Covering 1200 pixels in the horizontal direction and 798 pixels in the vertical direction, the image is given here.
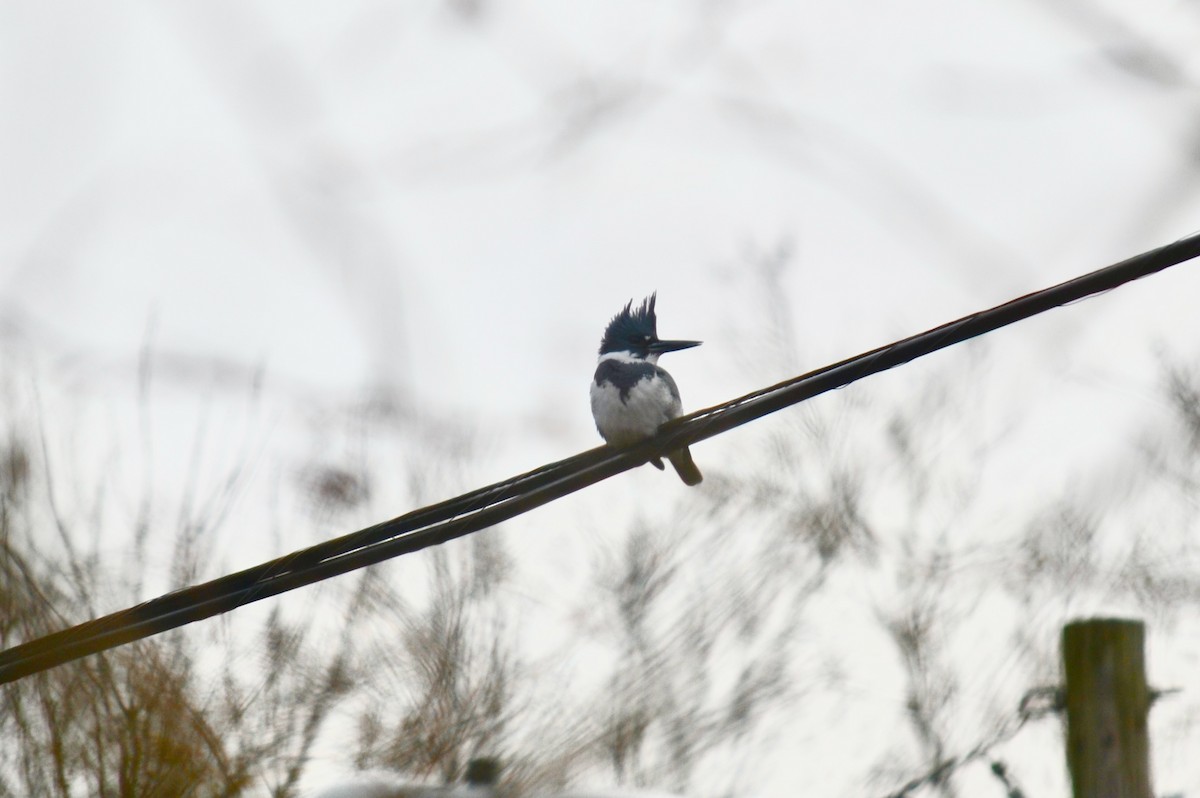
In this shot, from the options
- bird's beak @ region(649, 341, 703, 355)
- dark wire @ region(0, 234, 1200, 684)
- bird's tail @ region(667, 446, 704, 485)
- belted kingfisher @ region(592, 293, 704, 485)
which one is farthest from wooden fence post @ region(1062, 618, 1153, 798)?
bird's tail @ region(667, 446, 704, 485)

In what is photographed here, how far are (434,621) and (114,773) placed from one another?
2.20 m

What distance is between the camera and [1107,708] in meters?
2.93

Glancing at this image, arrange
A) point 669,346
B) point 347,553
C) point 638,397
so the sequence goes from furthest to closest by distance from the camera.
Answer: point 669,346
point 638,397
point 347,553

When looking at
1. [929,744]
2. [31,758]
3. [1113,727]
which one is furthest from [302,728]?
[929,744]

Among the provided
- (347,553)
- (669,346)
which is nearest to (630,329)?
(669,346)

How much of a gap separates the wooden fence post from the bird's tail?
10.3 ft

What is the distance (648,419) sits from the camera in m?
5.66

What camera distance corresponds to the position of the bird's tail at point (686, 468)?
6095 mm

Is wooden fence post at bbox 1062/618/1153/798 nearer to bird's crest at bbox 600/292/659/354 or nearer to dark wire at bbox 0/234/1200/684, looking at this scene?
dark wire at bbox 0/234/1200/684

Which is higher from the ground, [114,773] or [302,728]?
[302,728]

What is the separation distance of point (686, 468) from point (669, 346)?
59 centimetres

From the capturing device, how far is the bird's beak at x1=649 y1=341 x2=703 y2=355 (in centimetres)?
587

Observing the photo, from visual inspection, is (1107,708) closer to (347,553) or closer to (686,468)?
(347,553)

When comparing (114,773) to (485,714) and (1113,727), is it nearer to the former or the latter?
(485,714)
